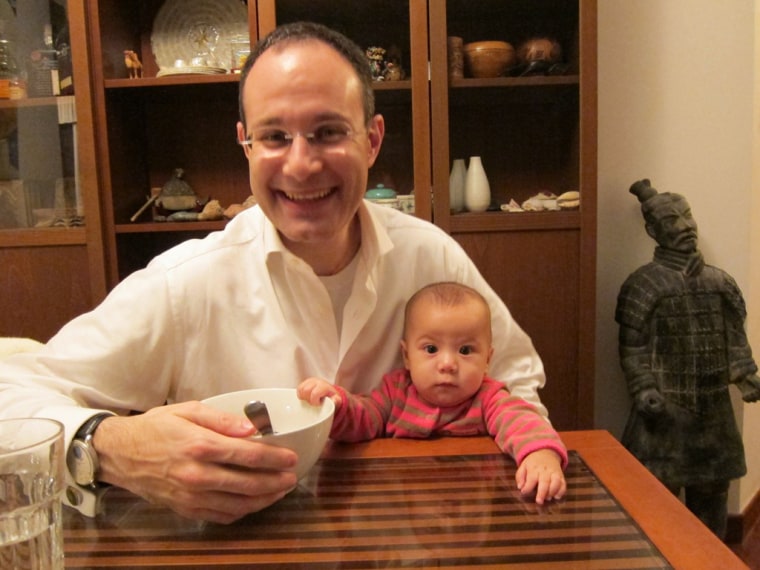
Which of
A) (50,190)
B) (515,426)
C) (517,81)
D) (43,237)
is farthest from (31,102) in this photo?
(515,426)

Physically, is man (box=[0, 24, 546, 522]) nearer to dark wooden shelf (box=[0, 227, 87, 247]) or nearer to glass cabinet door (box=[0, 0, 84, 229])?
dark wooden shelf (box=[0, 227, 87, 247])

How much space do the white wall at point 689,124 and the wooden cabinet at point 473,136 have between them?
24 centimetres

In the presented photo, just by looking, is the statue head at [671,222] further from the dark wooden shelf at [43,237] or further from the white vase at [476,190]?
the dark wooden shelf at [43,237]

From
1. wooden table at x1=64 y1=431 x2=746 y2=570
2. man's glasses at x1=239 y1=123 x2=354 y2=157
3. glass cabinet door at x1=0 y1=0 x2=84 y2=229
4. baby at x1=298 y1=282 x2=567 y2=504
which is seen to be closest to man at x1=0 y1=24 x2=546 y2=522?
man's glasses at x1=239 y1=123 x2=354 y2=157

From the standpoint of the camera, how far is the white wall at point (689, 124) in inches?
87.4

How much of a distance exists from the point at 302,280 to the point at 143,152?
1496 millimetres

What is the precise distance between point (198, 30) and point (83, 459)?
6.26 feet

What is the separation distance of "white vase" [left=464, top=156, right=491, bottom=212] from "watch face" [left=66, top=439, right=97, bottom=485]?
60.0 inches

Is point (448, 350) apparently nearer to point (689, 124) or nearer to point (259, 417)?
point (259, 417)

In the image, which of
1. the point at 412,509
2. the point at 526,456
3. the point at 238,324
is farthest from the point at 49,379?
the point at 526,456

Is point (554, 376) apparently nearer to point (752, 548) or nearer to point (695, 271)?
point (695, 271)

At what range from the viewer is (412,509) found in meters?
0.73

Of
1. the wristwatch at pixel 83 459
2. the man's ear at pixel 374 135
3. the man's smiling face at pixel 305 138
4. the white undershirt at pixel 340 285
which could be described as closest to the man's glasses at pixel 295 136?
the man's smiling face at pixel 305 138

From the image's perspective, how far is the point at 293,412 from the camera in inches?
35.9
